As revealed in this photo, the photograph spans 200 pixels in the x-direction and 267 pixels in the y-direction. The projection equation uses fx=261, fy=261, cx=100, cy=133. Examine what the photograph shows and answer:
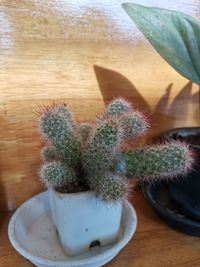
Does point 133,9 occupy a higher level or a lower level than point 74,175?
higher

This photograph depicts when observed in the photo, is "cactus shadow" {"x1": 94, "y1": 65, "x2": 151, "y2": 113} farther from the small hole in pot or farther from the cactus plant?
the small hole in pot

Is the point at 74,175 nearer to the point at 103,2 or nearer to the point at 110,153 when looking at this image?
the point at 110,153

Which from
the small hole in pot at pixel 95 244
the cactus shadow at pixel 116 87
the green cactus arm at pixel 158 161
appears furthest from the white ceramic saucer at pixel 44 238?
the cactus shadow at pixel 116 87

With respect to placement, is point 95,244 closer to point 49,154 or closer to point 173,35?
point 49,154

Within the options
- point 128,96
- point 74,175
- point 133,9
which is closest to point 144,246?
point 74,175

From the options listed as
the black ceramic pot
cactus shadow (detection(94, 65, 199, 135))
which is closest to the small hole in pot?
the black ceramic pot

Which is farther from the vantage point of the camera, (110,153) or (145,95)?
(145,95)
